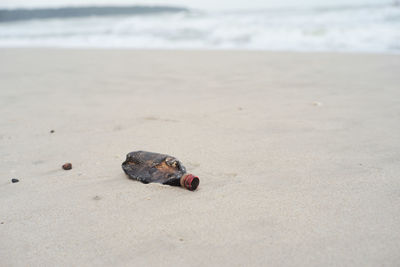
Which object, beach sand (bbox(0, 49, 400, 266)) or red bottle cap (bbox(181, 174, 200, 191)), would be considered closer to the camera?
beach sand (bbox(0, 49, 400, 266))

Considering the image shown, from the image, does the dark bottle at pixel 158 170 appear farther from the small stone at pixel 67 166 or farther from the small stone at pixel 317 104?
the small stone at pixel 317 104

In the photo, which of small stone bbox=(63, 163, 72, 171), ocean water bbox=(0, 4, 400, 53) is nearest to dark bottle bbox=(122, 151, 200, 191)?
small stone bbox=(63, 163, 72, 171)

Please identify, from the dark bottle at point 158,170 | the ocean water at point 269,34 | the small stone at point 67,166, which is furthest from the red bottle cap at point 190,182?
the ocean water at point 269,34

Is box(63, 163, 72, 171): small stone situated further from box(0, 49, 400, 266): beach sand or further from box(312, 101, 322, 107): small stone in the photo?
box(312, 101, 322, 107): small stone

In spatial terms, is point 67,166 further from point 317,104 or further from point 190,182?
point 317,104

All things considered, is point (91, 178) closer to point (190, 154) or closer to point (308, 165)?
point (190, 154)

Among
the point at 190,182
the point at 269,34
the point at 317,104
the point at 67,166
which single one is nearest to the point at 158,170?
the point at 190,182
